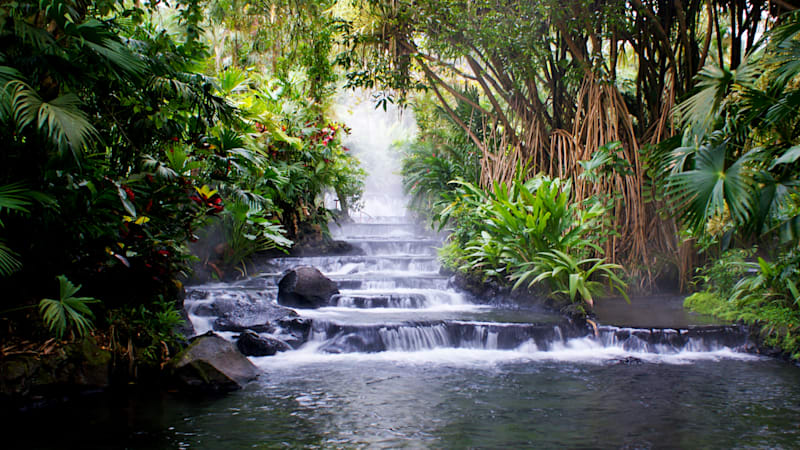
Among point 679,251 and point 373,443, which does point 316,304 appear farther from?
point 679,251

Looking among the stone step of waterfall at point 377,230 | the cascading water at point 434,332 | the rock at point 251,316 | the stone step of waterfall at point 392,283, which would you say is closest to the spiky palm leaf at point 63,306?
the cascading water at point 434,332

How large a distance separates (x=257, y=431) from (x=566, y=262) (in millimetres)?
4107

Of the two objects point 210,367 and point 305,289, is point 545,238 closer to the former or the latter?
point 305,289

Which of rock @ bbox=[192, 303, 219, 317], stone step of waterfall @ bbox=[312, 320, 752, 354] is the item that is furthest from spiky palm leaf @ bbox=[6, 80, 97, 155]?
rock @ bbox=[192, 303, 219, 317]

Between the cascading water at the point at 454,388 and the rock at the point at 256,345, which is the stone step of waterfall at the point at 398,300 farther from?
the rock at the point at 256,345

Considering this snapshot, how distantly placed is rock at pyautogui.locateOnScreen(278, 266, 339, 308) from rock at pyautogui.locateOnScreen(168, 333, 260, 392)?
2368mm

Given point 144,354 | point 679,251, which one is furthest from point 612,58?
point 144,354

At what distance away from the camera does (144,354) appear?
4.32 m

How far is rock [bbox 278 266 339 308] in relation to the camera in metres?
6.84

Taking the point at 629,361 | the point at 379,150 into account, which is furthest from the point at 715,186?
the point at 379,150

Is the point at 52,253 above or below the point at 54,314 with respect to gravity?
above

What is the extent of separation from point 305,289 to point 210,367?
274 centimetres

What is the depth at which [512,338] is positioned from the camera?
5.52 meters

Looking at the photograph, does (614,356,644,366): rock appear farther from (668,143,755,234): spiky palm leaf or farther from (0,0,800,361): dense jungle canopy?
(668,143,755,234): spiky palm leaf
